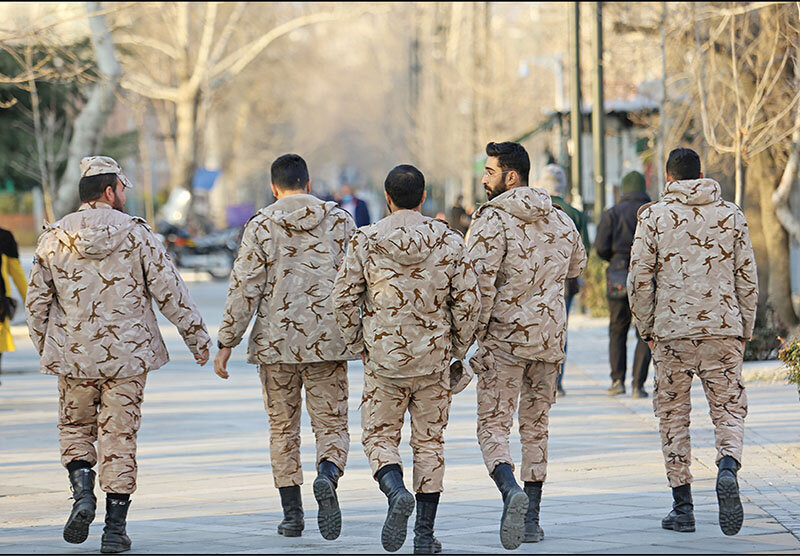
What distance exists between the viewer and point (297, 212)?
732 centimetres

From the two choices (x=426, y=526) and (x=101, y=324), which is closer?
(x=426, y=526)

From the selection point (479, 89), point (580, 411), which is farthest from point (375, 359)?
point (479, 89)

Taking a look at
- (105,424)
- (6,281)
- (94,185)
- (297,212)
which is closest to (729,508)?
(297,212)

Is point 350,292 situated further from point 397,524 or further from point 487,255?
point 397,524

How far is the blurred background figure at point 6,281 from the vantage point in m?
13.3

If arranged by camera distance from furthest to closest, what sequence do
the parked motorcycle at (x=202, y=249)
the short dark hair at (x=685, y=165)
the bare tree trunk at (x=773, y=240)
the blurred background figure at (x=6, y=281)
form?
the parked motorcycle at (x=202, y=249), the bare tree trunk at (x=773, y=240), the blurred background figure at (x=6, y=281), the short dark hair at (x=685, y=165)

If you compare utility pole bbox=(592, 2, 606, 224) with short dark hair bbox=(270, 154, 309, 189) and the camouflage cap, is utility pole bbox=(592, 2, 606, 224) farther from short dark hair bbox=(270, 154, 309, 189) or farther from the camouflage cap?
the camouflage cap

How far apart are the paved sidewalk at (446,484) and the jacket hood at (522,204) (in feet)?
5.01

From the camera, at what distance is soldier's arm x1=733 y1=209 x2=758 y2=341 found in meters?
7.54

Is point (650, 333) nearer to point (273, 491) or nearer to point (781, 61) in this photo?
point (273, 491)

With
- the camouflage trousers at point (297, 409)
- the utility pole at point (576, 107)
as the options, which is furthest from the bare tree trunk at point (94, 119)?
the camouflage trousers at point (297, 409)

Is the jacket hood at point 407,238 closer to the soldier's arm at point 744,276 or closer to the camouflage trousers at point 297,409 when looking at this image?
the camouflage trousers at point 297,409

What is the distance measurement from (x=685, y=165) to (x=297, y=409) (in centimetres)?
227

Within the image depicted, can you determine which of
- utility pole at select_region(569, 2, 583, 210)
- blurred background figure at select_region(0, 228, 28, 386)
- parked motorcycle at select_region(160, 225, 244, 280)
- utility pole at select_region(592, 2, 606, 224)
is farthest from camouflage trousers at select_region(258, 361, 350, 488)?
parked motorcycle at select_region(160, 225, 244, 280)
